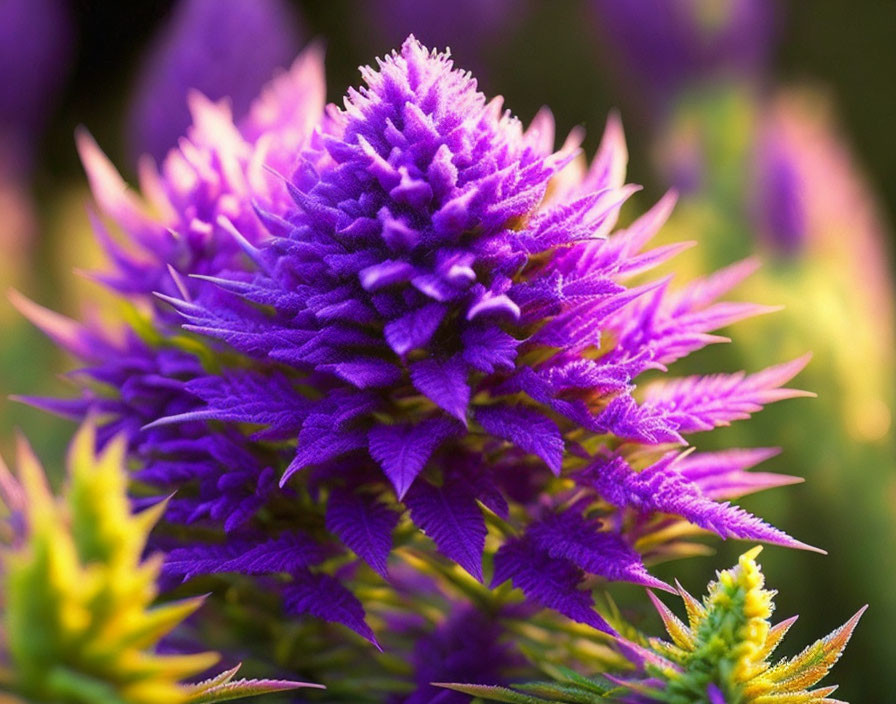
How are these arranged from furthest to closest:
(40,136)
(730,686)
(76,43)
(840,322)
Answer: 1. (76,43)
2. (40,136)
3. (840,322)
4. (730,686)

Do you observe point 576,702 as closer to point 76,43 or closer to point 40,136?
point 40,136

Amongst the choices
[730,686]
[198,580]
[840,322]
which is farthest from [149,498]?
[840,322]

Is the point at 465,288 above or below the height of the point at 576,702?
above

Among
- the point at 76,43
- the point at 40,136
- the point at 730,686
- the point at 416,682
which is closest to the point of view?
the point at 730,686

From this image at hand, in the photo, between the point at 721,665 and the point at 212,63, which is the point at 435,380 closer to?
the point at 721,665

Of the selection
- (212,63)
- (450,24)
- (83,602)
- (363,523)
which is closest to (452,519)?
(363,523)

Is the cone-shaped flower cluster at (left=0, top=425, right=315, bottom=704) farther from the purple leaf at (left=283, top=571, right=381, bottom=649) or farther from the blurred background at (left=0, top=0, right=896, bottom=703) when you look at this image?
the blurred background at (left=0, top=0, right=896, bottom=703)

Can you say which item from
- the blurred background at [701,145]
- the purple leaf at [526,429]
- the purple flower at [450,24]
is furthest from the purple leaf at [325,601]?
the purple flower at [450,24]
